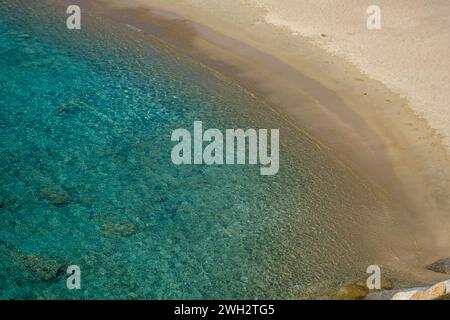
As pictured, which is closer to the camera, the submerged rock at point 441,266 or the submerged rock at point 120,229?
the submerged rock at point 441,266

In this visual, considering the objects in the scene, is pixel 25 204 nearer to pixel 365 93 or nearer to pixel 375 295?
pixel 375 295

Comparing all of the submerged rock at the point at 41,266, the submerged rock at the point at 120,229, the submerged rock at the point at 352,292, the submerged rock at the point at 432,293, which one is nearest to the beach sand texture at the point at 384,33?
the submerged rock at the point at 352,292

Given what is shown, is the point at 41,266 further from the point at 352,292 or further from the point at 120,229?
the point at 352,292

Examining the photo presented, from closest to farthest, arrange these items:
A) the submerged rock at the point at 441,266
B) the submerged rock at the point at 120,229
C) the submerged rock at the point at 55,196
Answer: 1. the submerged rock at the point at 441,266
2. the submerged rock at the point at 120,229
3. the submerged rock at the point at 55,196

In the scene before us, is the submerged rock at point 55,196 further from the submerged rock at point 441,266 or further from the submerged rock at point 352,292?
the submerged rock at point 441,266

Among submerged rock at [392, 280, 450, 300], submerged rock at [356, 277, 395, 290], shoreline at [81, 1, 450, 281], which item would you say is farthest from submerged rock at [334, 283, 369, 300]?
shoreline at [81, 1, 450, 281]

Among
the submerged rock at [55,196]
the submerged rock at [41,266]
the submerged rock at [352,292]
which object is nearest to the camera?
the submerged rock at [352,292]

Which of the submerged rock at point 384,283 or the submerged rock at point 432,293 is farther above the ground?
the submerged rock at point 432,293
